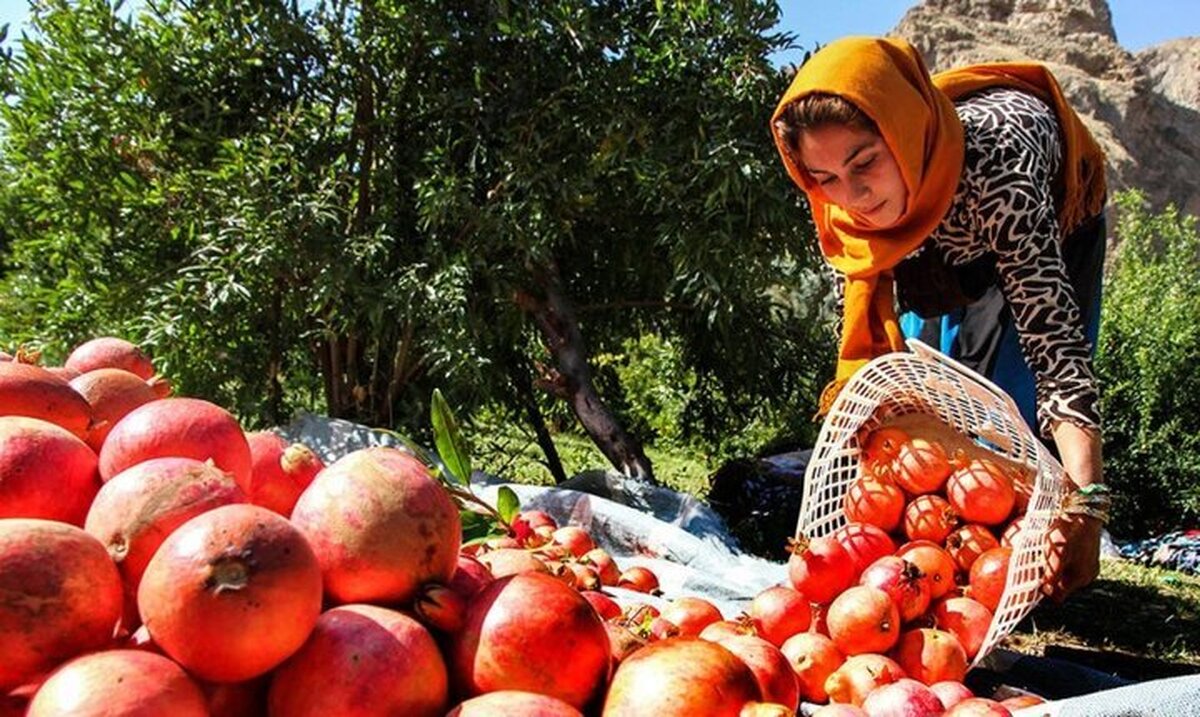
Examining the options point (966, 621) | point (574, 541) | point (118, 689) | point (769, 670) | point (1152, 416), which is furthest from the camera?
point (1152, 416)

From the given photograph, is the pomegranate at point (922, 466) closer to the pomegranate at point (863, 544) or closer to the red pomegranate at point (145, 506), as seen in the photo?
the pomegranate at point (863, 544)

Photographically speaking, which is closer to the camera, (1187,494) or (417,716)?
(417,716)

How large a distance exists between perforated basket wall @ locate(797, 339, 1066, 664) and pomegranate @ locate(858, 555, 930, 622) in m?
0.15

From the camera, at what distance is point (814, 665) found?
5.24 feet

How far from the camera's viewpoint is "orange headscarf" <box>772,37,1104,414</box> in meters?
1.96

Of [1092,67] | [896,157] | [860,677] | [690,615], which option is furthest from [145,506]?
[1092,67]

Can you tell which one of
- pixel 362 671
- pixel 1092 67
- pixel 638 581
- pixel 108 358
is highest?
pixel 1092 67

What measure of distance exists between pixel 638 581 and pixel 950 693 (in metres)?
0.81

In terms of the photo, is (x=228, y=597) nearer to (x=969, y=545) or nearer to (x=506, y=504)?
(x=506, y=504)

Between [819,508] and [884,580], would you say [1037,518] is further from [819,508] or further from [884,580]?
[819,508]

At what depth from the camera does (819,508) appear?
2.17 m

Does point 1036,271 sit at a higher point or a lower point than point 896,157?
lower

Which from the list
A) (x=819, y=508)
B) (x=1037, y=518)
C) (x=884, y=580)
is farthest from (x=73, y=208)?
(x=1037, y=518)

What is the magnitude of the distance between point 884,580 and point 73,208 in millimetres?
2761
